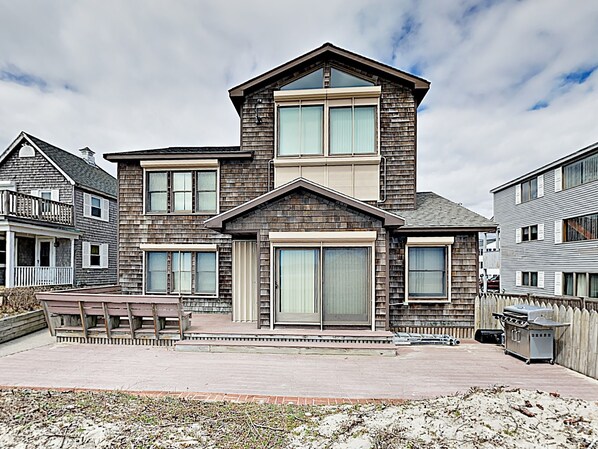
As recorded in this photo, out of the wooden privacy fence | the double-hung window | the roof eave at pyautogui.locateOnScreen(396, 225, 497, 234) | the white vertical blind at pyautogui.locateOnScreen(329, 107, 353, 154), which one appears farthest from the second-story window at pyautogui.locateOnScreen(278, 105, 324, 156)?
the wooden privacy fence

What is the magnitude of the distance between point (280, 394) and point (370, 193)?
7169mm

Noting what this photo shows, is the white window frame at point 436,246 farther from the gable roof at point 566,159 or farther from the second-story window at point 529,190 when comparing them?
the second-story window at point 529,190

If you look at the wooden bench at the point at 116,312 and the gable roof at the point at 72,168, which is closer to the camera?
the wooden bench at the point at 116,312

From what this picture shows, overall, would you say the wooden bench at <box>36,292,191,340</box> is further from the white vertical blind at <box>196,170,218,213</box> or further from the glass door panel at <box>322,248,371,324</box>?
the white vertical blind at <box>196,170,218,213</box>

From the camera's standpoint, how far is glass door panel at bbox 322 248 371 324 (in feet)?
27.7

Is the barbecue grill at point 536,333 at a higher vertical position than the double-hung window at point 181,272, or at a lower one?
lower

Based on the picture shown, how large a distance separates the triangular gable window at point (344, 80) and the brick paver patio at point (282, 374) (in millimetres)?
7976

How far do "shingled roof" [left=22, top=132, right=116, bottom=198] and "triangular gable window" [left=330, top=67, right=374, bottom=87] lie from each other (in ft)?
42.8

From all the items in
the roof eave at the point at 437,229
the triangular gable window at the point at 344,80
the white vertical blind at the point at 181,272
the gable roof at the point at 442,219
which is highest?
the triangular gable window at the point at 344,80

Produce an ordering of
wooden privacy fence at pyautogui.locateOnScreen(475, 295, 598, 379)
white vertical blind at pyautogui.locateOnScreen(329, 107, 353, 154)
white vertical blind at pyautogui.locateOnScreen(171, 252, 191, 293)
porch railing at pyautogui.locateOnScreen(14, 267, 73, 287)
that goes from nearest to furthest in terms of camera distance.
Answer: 1. wooden privacy fence at pyautogui.locateOnScreen(475, 295, 598, 379)
2. white vertical blind at pyautogui.locateOnScreen(329, 107, 353, 154)
3. white vertical blind at pyautogui.locateOnScreen(171, 252, 191, 293)
4. porch railing at pyautogui.locateOnScreen(14, 267, 73, 287)

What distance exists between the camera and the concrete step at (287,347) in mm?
7582

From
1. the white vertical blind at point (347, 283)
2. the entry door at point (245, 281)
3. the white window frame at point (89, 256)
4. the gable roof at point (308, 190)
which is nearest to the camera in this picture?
the gable roof at point (308, 190)

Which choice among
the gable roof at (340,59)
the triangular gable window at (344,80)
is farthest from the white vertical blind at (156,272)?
the triangular gable window at (344,80)

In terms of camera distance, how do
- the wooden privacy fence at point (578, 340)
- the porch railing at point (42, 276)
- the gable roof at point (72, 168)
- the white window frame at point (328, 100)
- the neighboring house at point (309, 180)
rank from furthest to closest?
the gable roof at point (72, 168) → the porch railing at point (42, 276) → the white window frame at point (328, 100) → the neighboring house at point (309, 180) → the wooden privacy fence at point (578, 340)
